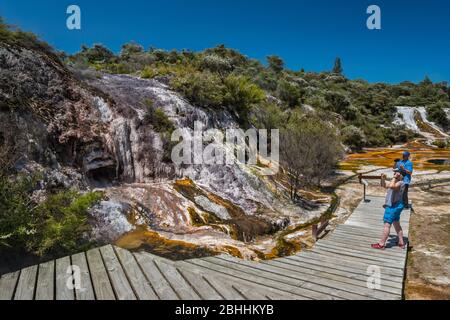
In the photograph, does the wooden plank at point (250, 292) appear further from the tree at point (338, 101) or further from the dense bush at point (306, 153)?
the tree at point (338, 101)

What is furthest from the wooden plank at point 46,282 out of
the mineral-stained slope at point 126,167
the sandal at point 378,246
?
the sandal at point 378,246

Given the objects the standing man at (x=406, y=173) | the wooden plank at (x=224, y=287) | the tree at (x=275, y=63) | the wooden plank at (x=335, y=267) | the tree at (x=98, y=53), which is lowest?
the wooden plank at (x=335, y=267)

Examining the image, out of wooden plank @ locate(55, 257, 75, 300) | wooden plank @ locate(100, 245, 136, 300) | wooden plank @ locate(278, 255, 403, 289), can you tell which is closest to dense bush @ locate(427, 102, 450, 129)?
wooden plank @ locate(278, 255, 403, 289)

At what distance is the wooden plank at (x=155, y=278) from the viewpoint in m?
3.10

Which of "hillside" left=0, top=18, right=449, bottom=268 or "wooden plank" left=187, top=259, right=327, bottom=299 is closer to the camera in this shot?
"wooden plank" left=187, top=259, right=327, bottom=299

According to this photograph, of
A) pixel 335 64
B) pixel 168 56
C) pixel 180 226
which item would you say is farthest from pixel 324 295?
pixel 335 64

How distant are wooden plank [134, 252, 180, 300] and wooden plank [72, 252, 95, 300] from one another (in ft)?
1.98

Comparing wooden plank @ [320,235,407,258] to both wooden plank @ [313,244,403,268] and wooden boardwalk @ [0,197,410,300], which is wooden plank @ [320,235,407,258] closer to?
wooden plank @ [313,244,403,268]

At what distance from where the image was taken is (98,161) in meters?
8.74

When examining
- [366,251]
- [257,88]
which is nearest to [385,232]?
[366,251]

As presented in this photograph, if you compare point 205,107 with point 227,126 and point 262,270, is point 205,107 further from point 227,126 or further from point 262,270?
point 262,270

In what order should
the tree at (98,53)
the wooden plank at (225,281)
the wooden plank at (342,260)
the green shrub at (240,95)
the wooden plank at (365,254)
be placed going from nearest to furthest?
the wooden plank at (225,281)
the wooden plank at (342,260)
the wooden plank at (365,254)
the green shrub at (240,95)
the tree at (98,53)

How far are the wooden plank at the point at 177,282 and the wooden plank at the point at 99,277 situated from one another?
623 millimetres

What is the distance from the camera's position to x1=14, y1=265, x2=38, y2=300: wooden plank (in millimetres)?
2929
